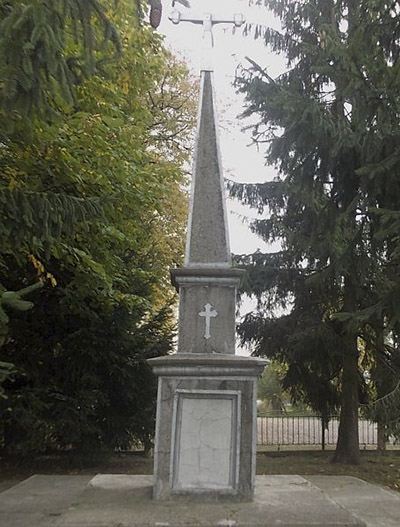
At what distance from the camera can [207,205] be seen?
6844mm

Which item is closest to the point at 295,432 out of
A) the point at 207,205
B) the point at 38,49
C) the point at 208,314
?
the point at 208,314

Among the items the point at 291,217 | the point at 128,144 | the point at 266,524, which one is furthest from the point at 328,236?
the point at 266,524

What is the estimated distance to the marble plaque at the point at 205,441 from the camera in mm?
5891

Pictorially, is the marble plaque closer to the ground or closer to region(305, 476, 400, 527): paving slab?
region(305, 476, 400, 527): paving slab

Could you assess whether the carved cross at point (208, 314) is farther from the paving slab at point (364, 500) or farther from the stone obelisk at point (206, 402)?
the paving slab at point (364, 500)

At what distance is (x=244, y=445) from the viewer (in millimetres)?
5949

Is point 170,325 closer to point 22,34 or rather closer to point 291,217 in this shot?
point 291,217

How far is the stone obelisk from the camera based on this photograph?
5887 millimetres

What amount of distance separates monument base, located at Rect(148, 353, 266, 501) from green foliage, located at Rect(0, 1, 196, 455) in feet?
6.82

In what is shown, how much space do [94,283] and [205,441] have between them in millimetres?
3818

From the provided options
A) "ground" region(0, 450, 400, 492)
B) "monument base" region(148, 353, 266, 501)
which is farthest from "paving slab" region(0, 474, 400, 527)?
"ground" region(0, 450, 400, 492)

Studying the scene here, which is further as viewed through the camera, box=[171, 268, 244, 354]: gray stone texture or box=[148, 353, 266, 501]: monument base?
box=[171, 268, 244, 354]: gray stone texture

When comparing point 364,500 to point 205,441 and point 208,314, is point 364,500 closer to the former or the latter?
point 205,441

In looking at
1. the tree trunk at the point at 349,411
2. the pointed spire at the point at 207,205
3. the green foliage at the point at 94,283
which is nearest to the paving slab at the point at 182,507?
the pointed spire at the point at 207,205
